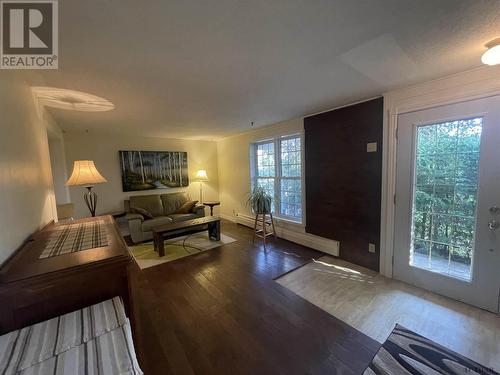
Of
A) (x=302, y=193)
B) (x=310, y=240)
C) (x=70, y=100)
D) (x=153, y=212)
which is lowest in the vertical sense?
(x=310, y=240)

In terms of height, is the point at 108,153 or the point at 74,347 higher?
the point at 108,153

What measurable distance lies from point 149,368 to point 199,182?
4478 mm

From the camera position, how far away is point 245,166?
4910 millimetres

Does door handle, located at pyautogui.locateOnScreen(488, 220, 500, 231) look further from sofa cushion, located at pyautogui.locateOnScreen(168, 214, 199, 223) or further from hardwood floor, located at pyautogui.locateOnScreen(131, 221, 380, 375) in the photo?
sofa cushion, located at pyautogui.locateOnScreen(168, 214, 199, 223)

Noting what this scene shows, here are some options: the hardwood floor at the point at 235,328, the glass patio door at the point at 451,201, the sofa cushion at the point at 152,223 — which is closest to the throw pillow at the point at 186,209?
the sofa cushion at the point at 152,223

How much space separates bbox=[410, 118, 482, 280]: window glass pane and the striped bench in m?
2.81

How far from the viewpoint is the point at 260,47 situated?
1.48 meters

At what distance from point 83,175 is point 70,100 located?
2.90 feet

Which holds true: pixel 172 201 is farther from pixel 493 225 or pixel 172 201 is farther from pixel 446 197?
pixel 493 225

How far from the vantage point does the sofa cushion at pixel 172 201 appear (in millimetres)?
4840

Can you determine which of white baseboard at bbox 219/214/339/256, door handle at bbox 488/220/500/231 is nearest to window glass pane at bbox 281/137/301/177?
white baseboard at bbox 219/214/339/256

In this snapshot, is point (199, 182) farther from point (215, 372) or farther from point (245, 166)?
point (215, 372)

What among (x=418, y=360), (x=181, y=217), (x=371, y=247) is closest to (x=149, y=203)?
(x=181, y=217)

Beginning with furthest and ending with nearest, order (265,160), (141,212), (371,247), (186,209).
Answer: (186,209)
(265,160)
(141,212)
(371,247)
